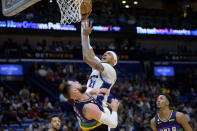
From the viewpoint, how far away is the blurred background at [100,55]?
554 inches

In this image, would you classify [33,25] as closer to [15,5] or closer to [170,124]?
[15,5]

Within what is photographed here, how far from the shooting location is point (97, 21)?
19.6 metres

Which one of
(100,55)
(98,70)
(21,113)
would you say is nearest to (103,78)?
(98,70)

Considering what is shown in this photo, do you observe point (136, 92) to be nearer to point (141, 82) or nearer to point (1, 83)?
point (141, 82)

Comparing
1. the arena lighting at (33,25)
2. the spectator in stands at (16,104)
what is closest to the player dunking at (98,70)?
the spectator in stands at (16,104)

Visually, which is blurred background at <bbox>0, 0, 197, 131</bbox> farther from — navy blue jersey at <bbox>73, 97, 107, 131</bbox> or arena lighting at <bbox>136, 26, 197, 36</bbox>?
navy blue jersey at <bbox>73, 97, 107, 131</bbox>

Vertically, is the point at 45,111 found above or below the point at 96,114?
below

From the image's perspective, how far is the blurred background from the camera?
46.2 ft

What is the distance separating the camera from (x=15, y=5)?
6039 mm

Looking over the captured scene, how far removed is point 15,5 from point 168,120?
336cm

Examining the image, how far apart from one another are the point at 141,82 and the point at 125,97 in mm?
3803

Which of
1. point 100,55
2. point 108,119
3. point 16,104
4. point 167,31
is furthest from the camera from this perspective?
point 167,31

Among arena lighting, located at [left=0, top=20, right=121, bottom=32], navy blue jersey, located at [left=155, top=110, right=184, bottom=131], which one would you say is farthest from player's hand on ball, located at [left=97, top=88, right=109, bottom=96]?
arena lighting, located at [left=0, top=20, right=121, bottom=32]

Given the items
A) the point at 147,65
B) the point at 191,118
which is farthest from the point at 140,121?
the point at 147,65
